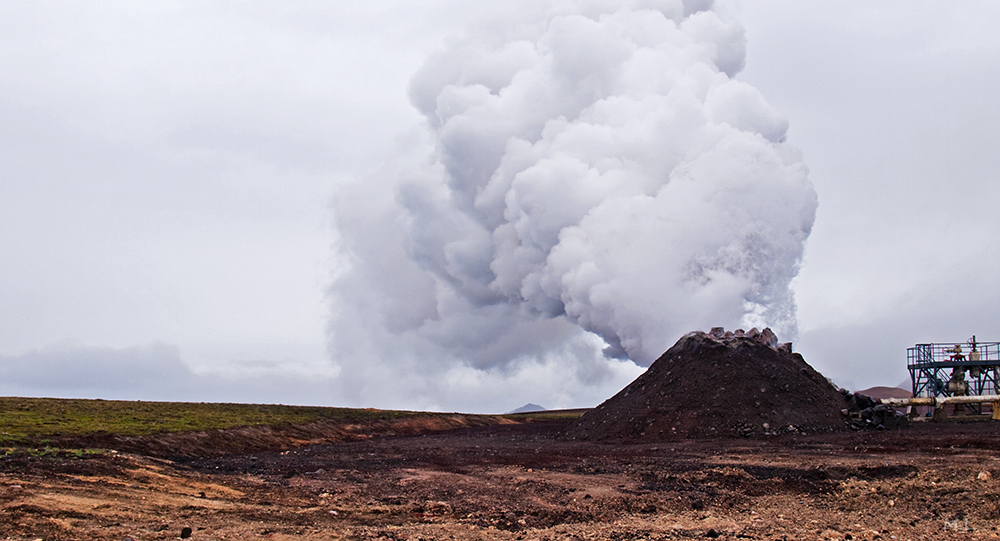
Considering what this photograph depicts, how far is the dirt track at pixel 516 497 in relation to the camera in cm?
1280

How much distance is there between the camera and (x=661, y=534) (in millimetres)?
12844

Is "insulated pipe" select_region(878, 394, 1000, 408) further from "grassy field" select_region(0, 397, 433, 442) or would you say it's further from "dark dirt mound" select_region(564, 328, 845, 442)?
"grassy field" select_region(0, 397, 433, 442)

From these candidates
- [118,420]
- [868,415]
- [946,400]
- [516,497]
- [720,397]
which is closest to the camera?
[516,497]

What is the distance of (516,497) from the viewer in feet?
58.0

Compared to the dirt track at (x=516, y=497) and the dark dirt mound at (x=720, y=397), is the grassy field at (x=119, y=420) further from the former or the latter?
the dark dirt mound at (x=720, y=397)

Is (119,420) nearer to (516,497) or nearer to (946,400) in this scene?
(516,497)

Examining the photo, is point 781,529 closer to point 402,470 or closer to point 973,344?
point 402,470

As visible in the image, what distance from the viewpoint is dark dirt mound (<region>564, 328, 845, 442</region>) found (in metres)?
40.6

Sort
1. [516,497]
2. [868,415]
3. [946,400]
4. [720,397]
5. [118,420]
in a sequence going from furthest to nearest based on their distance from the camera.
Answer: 1. [946,400]
2. [868,415]
3. [720,397]
4. [118,420]
5. [516,497]

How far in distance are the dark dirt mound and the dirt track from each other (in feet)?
38.6

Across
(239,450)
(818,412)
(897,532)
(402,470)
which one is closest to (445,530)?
(897,532)

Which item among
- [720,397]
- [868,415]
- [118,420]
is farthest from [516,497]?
[868,415]

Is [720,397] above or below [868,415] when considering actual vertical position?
above

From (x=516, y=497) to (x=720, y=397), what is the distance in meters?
28.4
